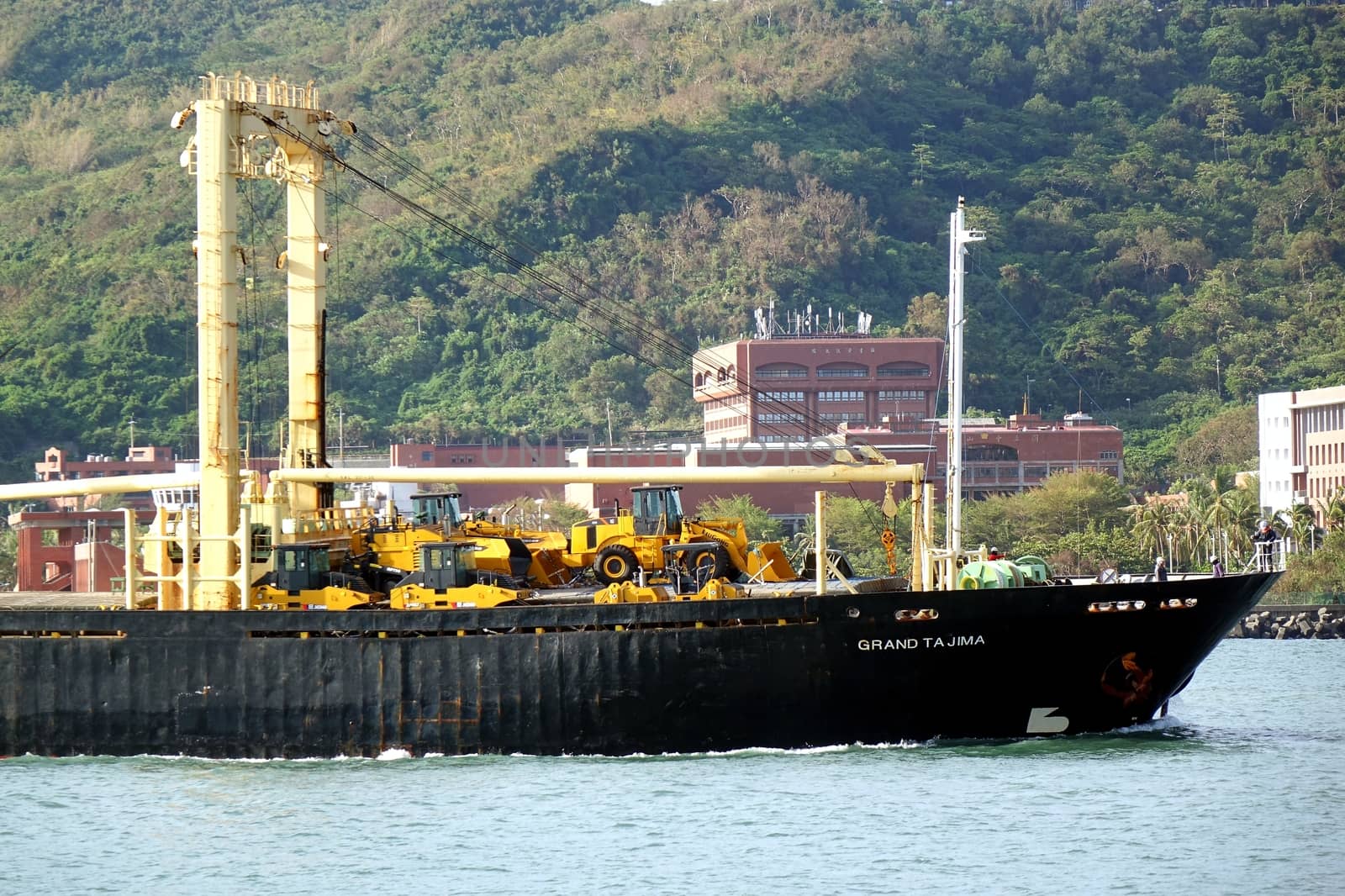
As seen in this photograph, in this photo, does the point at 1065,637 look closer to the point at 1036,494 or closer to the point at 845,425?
the point at 1036,494

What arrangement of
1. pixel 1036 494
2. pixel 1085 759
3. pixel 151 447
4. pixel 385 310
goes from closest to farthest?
1. pixel 1085 759
2. pixel 1036 494
3. pixel 151 447
4. pixel 385 310

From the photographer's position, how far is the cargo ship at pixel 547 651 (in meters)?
36.6

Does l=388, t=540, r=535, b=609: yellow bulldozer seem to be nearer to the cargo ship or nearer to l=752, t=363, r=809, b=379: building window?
the cargo ship

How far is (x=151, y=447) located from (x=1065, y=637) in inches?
3684

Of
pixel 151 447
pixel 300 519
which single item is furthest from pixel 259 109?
pixel 151 447

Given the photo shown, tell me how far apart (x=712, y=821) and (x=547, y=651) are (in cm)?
634

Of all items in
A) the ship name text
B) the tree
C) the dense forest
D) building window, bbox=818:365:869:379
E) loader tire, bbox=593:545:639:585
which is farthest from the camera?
the dense forest

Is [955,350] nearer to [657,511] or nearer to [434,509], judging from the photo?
[657,511]

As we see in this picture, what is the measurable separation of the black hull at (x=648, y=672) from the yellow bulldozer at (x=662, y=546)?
2.51 metres

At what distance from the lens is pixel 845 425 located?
125 meters

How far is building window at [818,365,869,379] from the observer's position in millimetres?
133125

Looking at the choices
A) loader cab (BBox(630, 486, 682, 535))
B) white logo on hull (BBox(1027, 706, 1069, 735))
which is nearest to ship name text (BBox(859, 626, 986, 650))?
white logo on hull (BBox(1027, 706, 1069, 735))

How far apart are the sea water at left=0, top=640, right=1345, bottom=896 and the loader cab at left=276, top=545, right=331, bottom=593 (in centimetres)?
331

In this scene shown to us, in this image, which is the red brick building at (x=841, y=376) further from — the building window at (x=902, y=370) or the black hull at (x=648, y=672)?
the black hull at (x=648, y=672)
